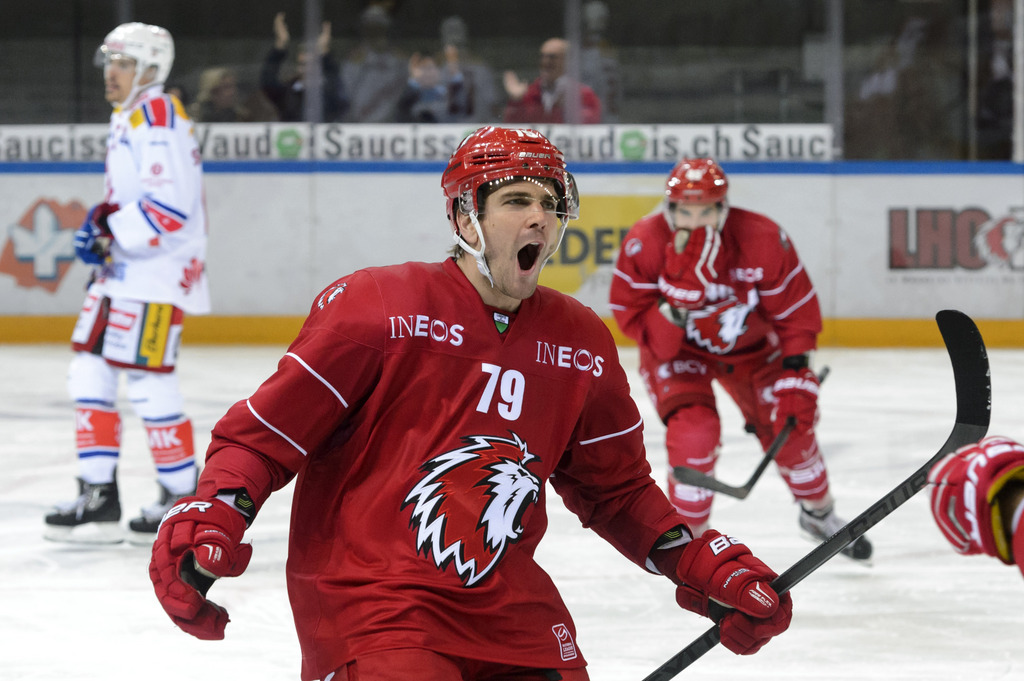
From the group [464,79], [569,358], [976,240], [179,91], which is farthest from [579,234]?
[569,358]

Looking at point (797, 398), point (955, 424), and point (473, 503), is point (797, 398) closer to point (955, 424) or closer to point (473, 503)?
point (955, 424)

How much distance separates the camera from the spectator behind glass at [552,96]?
8680 mm

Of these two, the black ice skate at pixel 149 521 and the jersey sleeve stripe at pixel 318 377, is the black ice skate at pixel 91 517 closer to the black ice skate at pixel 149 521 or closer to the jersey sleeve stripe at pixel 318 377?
the black ice skate at pixel 149 521

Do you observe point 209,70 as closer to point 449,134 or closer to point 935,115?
point 449,134

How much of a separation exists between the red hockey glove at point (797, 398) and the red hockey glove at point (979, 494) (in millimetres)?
2191

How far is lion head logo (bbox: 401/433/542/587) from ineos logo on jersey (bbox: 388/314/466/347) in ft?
0.45

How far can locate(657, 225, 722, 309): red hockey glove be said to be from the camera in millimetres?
3742

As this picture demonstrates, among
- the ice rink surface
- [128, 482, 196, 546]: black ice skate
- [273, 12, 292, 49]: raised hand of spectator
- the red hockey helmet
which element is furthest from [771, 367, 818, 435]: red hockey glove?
[273, 12, 292, 49]: raised hand of spectator

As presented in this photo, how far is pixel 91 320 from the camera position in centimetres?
399

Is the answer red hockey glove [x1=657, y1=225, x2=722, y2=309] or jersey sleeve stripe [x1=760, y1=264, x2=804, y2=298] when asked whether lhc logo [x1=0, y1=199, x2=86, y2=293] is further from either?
jersey sleeve stripe [x1=760, y1=264, x2=804, y2=298]

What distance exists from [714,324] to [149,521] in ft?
5.56

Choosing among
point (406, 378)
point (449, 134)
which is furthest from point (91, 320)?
point (449, 134)

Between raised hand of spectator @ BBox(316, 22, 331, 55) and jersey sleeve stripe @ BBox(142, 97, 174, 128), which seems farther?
raised hand of spectator @ BBox(316, 22, 331, 55)

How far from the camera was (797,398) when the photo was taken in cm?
367
